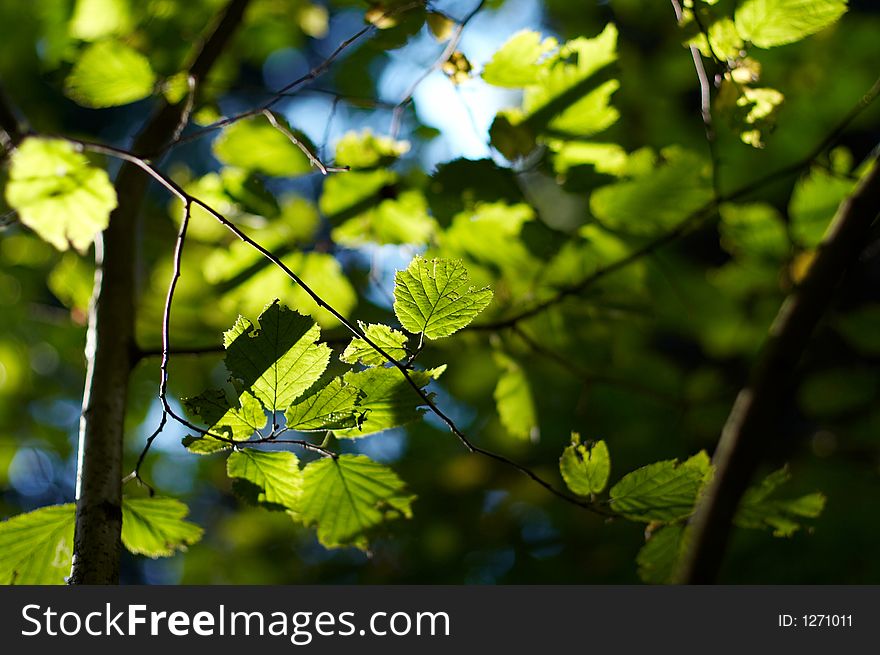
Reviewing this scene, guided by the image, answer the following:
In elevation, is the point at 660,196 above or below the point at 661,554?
above

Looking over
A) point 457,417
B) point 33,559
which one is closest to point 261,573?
point 457,417

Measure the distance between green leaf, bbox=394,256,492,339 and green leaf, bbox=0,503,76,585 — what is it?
0.37 metres

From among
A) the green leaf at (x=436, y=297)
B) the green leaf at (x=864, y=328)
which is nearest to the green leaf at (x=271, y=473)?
the green leaf at (x=436, y=297)

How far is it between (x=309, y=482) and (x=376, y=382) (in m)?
0.13

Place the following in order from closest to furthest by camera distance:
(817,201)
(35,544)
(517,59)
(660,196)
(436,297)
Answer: (436,297) → (35,544) → (517,59) → (660,196) → (817,201)

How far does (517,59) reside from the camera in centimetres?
77

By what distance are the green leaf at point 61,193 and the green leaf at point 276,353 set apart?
11.8 inches

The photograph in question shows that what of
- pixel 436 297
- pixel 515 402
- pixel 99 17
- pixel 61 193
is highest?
pixel 99 17

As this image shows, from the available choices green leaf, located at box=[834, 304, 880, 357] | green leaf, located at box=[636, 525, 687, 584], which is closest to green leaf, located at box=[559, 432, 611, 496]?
green leaf, located at box=[636, 525, 687, 584]

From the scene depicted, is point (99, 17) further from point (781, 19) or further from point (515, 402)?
point (781, 19)

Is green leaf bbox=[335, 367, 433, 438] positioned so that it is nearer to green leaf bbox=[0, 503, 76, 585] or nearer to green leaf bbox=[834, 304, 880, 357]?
green leaf bbox=[0, 503, 76, 585]

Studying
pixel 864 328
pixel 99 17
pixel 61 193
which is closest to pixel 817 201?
pixel 864 328

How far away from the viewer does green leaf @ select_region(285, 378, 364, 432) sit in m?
0.54

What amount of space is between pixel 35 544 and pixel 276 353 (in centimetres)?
31
